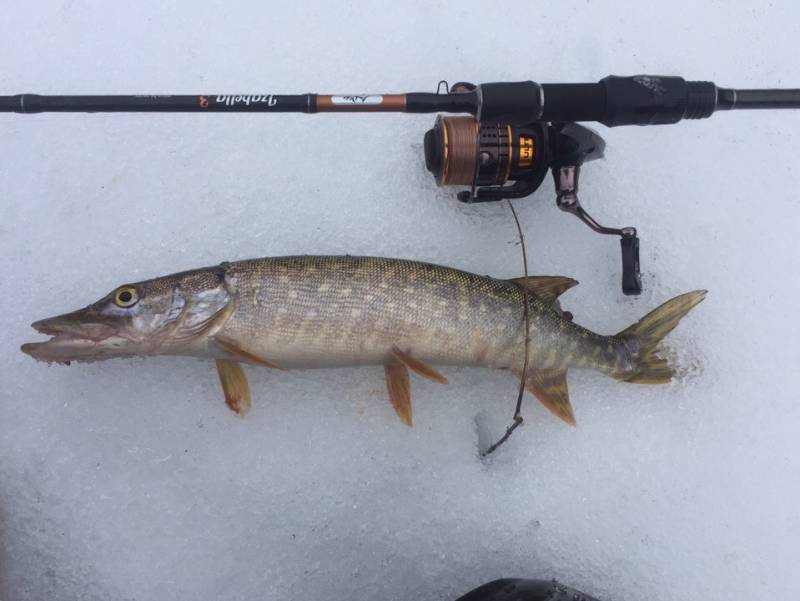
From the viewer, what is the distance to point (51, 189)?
1979 mm

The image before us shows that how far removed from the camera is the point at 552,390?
1818mm

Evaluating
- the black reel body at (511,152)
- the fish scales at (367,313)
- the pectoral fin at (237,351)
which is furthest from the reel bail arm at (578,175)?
the pectoral fin at (237,351)

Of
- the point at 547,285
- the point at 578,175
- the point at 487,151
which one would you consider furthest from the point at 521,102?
the point at 547,285

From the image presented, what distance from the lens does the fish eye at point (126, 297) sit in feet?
5.35

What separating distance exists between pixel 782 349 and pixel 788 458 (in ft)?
1.13

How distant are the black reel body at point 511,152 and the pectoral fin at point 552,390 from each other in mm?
482

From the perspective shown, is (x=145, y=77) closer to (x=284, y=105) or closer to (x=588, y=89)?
(x=284, y=105)

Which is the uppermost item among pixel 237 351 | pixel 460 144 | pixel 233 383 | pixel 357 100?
pixel 357 100

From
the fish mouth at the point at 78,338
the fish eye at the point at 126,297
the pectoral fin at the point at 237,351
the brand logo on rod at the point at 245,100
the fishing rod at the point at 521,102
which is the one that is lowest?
the pectoral fin at the point at 237,351

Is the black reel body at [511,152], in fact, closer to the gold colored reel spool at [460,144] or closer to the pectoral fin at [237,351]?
the gold colored reel spool at [460,144]

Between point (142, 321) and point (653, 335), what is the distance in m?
1.45

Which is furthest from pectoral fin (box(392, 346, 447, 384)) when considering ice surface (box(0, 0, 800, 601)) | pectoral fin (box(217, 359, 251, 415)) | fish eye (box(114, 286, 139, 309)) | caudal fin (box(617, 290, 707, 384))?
fish eye (box(114, 286, 139, 309))

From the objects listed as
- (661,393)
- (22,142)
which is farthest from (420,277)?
(22,142)

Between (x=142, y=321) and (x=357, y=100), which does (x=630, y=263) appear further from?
(x=142, y=321)
